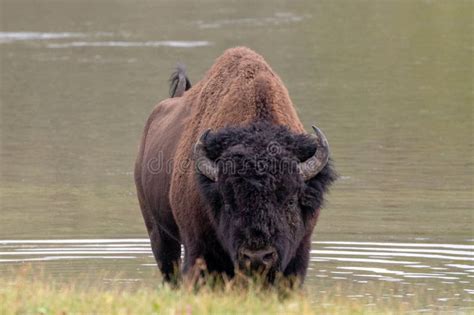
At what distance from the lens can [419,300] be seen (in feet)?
34.3

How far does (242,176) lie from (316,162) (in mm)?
634

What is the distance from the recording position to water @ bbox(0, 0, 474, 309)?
44.0 feet

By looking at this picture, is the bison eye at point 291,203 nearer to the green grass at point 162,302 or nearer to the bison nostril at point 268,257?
the bison nostril at point 268,257

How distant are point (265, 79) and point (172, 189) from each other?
3.96ft

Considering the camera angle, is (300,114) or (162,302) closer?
(162,302)

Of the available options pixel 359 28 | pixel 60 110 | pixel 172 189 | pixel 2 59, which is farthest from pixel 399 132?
pixel 359 28

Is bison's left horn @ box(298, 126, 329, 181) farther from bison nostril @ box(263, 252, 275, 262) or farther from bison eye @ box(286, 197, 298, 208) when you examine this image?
bison nostril @ box(263, 252, 275, 262)

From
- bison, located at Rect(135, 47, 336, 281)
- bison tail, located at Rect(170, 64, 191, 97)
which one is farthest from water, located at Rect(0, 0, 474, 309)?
bison, located at Rect(135, 47, 336, 281)

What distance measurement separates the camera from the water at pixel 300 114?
44.0 ft

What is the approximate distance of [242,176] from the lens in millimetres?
8453

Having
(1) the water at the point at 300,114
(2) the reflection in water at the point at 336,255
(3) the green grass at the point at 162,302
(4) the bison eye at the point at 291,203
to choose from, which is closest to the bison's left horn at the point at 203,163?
(4) the bison eye at the point at 291,203

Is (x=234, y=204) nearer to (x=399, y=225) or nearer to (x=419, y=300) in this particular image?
(x=419, y=300)

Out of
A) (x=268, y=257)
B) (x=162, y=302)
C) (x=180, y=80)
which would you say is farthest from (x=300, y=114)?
(x=162, y=302)

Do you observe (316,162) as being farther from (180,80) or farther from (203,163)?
(180,80)
